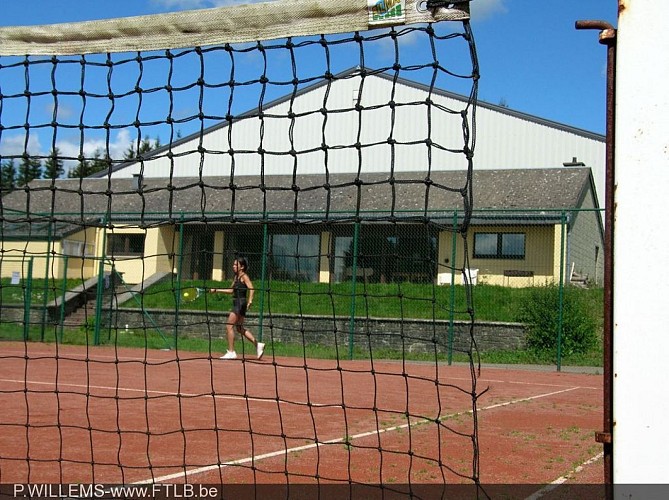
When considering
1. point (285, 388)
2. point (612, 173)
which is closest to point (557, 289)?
point (285, 388)

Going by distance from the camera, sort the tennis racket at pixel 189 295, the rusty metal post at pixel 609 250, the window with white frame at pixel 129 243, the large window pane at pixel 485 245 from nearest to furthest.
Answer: the rusty metal post at pixel 609 250 < the window with white frame at pixel 129 243 < the tennis racket at pixel 189 295 < the large window pane at pixel 485 245

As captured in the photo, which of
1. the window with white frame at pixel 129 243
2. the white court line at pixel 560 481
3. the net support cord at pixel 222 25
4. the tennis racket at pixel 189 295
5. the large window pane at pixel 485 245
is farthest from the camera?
the large window pane at pixel 485 245

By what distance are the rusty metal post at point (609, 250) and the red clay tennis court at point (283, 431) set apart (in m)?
1.03

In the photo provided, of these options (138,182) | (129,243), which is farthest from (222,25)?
(129,243)

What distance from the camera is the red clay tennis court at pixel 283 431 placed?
4.13 metres

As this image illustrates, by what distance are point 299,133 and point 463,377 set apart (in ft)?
68.0

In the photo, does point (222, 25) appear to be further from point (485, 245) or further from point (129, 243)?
point (485, 245)

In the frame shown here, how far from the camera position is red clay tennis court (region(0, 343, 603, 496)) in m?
4.13

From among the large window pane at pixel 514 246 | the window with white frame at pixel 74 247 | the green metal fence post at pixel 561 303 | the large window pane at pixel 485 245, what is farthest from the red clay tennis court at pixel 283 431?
the window with white frame at pixel 74 247

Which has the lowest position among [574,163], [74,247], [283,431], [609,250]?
[283,431]

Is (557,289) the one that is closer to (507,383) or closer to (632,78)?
(507,383)

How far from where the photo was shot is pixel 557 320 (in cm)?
1434

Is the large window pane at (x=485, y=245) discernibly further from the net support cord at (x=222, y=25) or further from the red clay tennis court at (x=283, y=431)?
the net support cord at (x=222, y=25)

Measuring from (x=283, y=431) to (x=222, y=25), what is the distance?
301 centimetres
